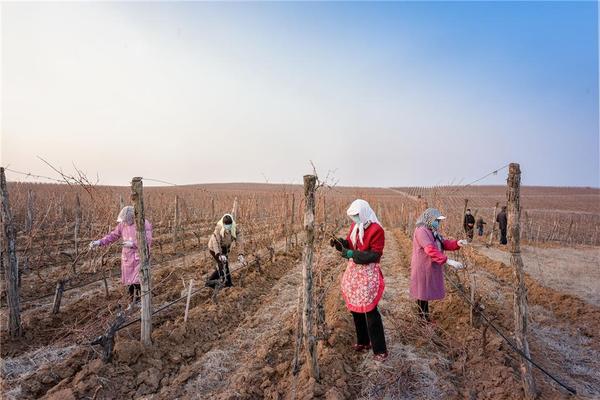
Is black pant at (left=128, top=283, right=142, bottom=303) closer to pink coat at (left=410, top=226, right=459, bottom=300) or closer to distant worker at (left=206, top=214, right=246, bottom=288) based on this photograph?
distant worker at (left=206, top=214, right=246, bottom=288)

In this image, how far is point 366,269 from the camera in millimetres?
3455

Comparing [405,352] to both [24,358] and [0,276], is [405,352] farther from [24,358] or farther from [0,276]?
[0,276]

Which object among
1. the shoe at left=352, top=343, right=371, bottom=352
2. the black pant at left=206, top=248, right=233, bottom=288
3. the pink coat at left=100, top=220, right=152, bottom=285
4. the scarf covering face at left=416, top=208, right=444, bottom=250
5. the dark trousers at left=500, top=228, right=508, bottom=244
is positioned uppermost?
the scarf covering face at left=416, top=208, right=444, bottom=250

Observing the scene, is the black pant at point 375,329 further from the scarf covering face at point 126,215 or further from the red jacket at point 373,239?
the scarf covering face at point 126,215

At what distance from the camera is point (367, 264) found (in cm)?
344

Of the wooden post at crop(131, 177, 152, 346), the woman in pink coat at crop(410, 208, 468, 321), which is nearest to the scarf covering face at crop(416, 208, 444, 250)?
the woman in pink coat at crop(410, 208, 468, 321)

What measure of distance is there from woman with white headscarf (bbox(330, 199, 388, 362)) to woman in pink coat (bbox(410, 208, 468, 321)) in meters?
0.81

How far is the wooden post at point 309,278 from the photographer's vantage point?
10.6ft

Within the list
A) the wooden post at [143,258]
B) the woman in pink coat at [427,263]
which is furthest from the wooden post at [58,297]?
the woman in pink coat at [427,263]

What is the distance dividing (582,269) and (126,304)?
10222mm

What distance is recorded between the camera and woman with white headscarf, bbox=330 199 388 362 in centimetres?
337

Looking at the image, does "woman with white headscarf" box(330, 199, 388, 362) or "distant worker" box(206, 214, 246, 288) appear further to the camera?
"distant worker" box(206, 214, 246, 288)

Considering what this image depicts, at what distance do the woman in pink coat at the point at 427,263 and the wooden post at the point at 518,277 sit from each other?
0.94 m

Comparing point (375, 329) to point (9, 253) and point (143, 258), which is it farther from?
point (9, 253)
